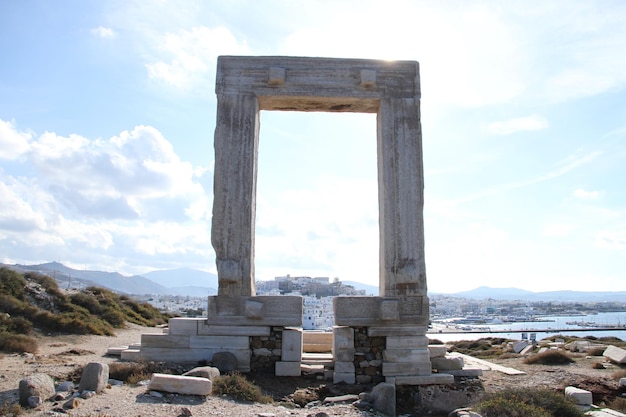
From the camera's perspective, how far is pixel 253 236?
386 inches

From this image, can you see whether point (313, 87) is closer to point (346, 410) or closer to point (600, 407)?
point (346, 410)

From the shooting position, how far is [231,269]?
9414 millimetres

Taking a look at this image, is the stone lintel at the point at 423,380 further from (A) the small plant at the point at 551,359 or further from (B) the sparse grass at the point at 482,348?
(B) the sparse grass at the point at 482,348

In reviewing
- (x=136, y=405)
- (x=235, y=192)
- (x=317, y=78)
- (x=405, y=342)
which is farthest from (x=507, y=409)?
(x=317, y=78)

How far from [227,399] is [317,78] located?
5932 mm

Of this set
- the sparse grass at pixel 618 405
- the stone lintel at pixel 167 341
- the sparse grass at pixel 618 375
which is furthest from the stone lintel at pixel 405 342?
the sparse grass at pixel 618 375

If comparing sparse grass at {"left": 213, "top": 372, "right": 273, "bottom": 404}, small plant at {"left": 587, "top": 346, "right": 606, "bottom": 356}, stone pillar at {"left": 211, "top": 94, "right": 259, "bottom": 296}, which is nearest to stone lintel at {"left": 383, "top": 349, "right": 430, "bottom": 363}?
sparse grass at {"left": 213, "top": 372, "right": 273, "bottom": 404}

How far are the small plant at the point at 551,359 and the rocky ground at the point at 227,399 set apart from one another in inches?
8.9

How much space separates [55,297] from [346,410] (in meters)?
14.1

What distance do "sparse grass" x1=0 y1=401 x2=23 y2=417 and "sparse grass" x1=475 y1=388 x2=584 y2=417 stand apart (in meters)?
5.55

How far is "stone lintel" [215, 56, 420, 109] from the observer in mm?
10094

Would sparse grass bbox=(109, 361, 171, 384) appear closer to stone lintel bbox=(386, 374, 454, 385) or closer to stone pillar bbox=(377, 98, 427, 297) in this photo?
stone lintel bbox=(386, 374, 454, 385)

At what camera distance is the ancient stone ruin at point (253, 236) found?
9.16 meters

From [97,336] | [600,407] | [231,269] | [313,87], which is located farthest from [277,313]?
[97,336]
